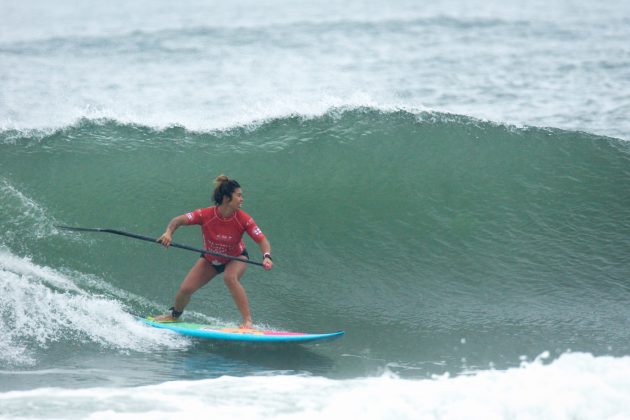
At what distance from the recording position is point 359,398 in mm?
5375

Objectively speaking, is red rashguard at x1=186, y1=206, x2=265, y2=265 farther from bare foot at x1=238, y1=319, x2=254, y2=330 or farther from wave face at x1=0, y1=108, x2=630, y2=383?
wave face at x1=0, y1=108, x2=630, y2=383

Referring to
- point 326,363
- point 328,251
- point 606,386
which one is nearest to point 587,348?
point 606,386

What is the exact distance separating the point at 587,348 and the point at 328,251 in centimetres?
283

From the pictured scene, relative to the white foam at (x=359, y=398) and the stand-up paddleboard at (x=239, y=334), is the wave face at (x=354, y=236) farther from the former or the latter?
the white foam at (x=359, y=398)

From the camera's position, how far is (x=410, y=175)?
9734 mm

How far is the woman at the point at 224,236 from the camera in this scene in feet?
20.6

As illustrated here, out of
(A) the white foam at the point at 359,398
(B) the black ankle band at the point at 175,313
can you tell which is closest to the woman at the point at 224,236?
(B) the black ankle band at the point at 175,313

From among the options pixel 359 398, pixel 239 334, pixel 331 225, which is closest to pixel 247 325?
pixel 239 334

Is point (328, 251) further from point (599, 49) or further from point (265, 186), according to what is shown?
point (599, 49)

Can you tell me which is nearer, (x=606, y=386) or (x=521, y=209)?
(x=606, y=386)

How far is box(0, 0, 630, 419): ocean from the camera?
5.70 m

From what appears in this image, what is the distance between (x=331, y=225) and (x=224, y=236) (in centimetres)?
246

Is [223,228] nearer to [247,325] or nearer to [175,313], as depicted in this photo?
[247,325]

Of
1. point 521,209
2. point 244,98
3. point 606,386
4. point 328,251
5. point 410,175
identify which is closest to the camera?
point 606,386
